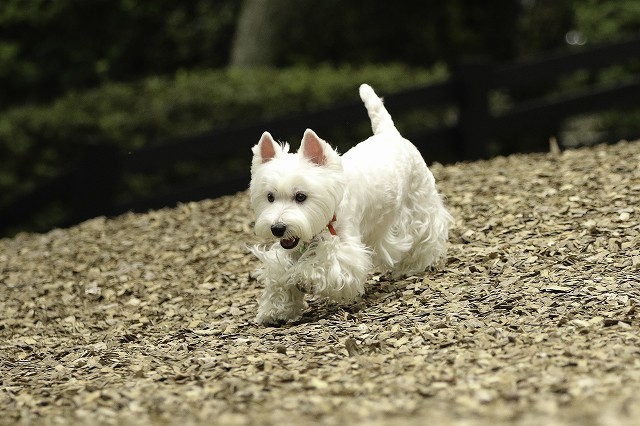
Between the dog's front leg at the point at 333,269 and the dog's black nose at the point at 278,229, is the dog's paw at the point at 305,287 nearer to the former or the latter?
the dog's front leg at the point at 333,269

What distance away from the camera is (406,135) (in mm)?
9773

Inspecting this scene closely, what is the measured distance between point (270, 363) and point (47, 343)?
6.31 feet

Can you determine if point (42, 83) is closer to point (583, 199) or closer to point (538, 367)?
point (583, 199)

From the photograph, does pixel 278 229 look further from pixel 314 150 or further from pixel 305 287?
pixel 305 287

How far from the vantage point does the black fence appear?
8.98m

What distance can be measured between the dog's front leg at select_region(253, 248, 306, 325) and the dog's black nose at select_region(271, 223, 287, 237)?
51 centimetres

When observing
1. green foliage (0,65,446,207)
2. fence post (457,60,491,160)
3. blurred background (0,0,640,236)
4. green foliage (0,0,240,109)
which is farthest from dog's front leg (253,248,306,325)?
green foliage (0,0,240,109)

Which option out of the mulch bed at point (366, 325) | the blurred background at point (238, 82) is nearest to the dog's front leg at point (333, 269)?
the mulch bed at point (366, 325)

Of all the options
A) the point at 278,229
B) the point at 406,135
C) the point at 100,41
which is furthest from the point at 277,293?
the point at 100,41

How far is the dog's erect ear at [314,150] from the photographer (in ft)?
16.8

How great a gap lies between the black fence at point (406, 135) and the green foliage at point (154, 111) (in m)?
0.60

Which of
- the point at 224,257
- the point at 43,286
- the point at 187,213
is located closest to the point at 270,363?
the point at 224,257

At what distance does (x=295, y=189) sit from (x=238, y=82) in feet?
21.0

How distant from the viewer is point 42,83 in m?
14.3
